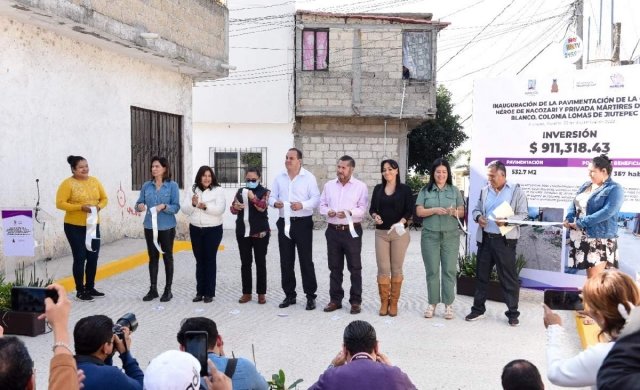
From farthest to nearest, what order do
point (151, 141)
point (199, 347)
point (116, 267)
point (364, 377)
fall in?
point (151, 141) → point (116, 267) → point (364, 377) → point (199, 347)

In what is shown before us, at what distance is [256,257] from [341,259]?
104cm

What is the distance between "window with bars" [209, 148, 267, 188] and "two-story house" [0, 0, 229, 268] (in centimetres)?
517

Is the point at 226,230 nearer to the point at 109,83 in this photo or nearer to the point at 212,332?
the point at 109,83

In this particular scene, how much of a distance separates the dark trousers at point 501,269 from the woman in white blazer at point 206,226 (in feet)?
10.1

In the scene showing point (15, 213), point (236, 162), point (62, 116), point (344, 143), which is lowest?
point (15, 213)

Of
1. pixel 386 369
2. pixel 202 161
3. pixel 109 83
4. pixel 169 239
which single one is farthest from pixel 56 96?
pixel 202 161

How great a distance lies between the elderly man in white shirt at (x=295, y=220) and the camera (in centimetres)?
713

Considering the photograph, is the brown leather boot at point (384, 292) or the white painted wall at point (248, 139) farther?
the white painted wall at point (248, 139)

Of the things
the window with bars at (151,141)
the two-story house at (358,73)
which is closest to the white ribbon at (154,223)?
the window with bars at (151,141)

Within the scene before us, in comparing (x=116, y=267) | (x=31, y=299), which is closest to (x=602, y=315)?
(x=31, y=299)

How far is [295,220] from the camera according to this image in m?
7.16

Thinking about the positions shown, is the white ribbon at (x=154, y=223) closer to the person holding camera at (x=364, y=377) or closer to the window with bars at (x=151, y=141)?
the window with bars at (x=151, y=141)

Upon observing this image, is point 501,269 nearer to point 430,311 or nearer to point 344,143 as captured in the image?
point 430,311

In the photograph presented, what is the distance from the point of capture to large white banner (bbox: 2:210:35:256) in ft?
21.2
